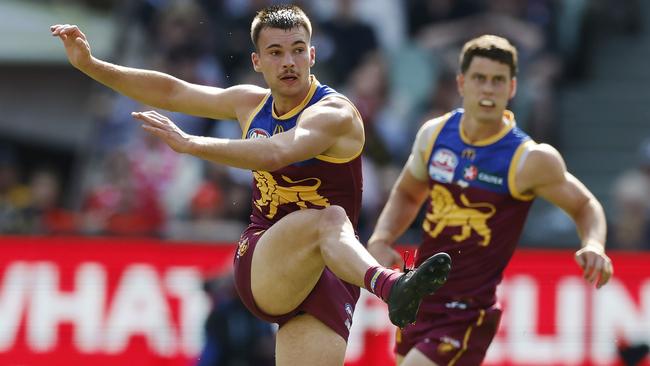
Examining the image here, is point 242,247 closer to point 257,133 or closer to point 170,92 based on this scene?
point 257,133

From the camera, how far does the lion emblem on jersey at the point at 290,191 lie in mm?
7008

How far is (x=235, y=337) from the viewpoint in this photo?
1066 cm

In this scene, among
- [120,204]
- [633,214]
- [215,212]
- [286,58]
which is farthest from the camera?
[120,204]

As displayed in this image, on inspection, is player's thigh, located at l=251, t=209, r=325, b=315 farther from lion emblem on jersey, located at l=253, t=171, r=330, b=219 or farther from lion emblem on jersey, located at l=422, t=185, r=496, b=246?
lion emblem on jersey, located at l=422, t=185, r=496, b=246

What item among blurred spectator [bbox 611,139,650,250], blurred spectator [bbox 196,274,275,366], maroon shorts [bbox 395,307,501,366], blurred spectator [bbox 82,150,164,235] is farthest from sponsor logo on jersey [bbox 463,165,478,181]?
blurred spectator [bbox 82,150,164,235]

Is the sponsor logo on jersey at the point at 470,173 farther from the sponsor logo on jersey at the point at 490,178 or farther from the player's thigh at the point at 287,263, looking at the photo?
the player's thigh at the point at 287,263

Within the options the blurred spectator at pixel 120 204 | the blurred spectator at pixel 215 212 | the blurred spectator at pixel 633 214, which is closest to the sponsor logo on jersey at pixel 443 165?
the blurred spectator at pixel 215 212

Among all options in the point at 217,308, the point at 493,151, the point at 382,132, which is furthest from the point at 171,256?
the point at 493,151

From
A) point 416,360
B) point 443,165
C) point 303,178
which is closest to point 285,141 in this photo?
point 303,178

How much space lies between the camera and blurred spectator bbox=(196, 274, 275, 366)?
10648 millimetres

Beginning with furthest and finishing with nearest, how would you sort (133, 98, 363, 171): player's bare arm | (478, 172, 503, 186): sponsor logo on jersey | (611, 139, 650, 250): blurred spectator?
(611, 139, 650, 250): blurred spectator
(478, 172, 503, 186): sponsor logo on jersey
(133, 98, 363, 171): player's bare arm

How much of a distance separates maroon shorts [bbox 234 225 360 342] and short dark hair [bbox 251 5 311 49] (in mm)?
1092

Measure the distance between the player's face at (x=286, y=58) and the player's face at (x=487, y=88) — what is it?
1251mm

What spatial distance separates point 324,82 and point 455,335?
22.6ft
